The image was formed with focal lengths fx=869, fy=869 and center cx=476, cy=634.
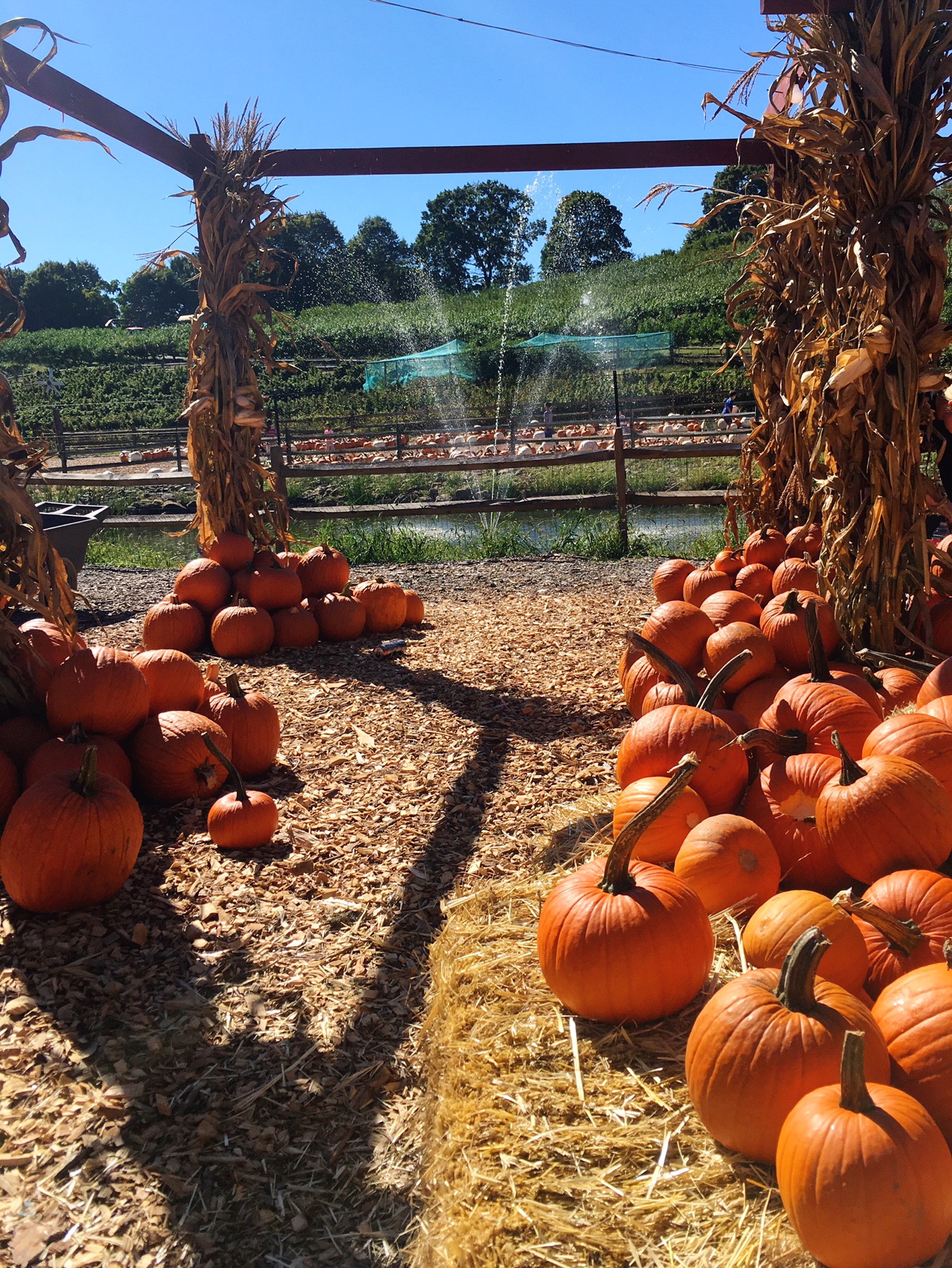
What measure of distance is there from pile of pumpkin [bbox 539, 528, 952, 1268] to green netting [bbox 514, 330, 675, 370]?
30.9 m

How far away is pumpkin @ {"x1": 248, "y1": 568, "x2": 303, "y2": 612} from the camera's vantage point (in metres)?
5.23

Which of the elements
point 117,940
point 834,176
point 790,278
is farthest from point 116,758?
point 790,278

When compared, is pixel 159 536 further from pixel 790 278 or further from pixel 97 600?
pixel 790 278

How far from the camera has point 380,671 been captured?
4.79 m

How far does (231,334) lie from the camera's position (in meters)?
5.66

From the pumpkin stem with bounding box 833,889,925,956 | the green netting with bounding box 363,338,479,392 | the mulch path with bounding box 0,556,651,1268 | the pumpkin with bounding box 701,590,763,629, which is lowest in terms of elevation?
the mulch path with bounding box 0,556,651,1268

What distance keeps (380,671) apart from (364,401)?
31475mm

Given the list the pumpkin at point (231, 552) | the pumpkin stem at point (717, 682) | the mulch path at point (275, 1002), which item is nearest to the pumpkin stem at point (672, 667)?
the pumpkin stem at point (717, 682)

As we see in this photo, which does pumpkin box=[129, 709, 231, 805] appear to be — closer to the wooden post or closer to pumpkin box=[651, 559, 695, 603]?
pumpkin box=[651, 559, 695, 603]

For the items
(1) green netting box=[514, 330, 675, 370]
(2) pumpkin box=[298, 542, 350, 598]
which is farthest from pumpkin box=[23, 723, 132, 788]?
(1) green netting box=[514, 330, 675, 370]

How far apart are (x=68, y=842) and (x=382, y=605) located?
320 cm

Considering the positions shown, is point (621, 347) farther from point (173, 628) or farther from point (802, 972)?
point (802, 972)

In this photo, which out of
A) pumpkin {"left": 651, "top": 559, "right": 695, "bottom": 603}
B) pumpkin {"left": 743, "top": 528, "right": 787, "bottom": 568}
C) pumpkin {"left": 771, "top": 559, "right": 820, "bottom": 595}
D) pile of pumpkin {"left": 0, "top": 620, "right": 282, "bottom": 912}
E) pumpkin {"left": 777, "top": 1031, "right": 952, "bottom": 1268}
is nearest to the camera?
pumpkin {"left": 777, "top": 1031, "right": 952, "bottom": 1268}

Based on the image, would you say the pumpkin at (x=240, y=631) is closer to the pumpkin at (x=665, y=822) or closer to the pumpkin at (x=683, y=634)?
the pumpkin at (x=683, y=634)
